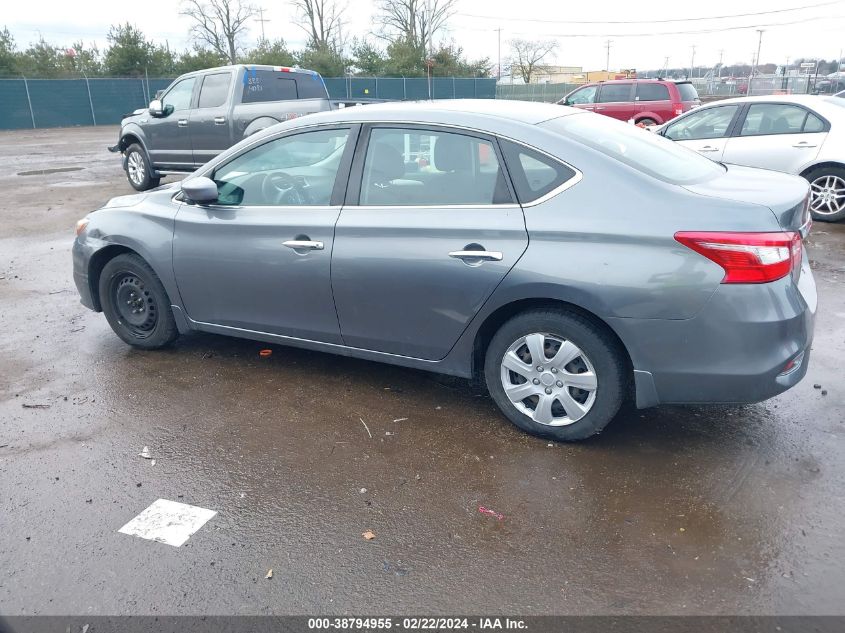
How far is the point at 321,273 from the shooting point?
398 centimetres

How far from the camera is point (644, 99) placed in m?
17.5

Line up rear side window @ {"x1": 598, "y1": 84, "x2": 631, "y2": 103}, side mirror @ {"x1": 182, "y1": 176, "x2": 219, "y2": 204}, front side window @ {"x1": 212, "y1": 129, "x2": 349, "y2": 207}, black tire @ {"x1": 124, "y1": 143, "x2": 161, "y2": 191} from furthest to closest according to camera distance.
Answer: rear side window @ {"x1": 598, "y1": 84, "x2": 631, "y2": 103}, black tire @ {"x1": 124, "y1": 143, "x2": 161, "y2": 191}, side mirror @ {"x1": 182, "y1": 176, "x2": 219, "y2": 204}, front side window @ {"x1": 212, "y1": 129, "x2": 349, "y2": 207}

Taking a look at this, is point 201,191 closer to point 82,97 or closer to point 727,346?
point 727,346

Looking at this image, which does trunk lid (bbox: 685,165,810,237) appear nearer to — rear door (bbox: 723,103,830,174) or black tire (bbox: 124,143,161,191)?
rear door (bbox: 723,103,830,174)

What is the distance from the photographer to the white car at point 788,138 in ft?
27.2

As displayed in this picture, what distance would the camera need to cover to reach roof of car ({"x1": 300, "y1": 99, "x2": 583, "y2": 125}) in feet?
12.2

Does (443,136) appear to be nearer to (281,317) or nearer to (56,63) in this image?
(281,317)

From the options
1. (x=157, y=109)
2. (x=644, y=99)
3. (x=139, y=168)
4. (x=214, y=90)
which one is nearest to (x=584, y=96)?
(x=644, y=99)

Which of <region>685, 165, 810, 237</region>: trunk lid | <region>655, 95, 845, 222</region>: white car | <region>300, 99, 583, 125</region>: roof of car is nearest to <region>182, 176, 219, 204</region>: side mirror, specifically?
<region>300, 99, 583, 125</region>: roof of car

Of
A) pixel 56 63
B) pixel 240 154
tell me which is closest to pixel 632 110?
pixel 240 154

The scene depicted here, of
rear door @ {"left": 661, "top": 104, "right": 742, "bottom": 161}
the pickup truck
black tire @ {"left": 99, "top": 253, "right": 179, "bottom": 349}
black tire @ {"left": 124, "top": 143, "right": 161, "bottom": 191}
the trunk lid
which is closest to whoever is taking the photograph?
the trunk lid

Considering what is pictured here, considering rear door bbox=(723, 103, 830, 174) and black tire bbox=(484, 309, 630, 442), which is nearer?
black tire bbox=(484, 309, 630, 442)

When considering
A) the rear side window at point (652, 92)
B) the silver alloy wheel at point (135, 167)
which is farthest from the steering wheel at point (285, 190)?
the rear side window at point (652, 92)

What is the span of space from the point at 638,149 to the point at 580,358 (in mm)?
1265
